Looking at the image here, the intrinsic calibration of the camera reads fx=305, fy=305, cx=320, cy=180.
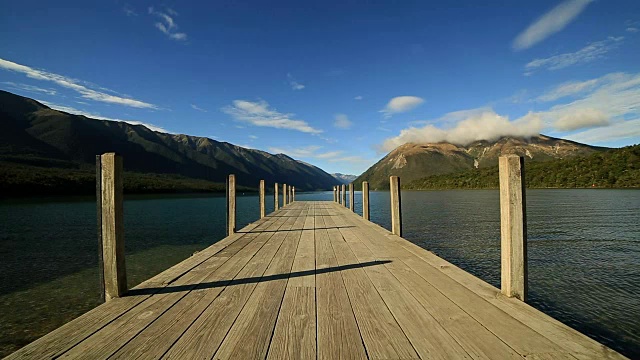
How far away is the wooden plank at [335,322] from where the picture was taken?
1.99 meters

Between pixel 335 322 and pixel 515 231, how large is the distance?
1.88 meters

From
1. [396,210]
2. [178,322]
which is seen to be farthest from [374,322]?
[396,210]

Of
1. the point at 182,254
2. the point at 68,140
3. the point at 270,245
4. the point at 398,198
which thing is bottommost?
the point at 182,254

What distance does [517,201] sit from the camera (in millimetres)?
2854

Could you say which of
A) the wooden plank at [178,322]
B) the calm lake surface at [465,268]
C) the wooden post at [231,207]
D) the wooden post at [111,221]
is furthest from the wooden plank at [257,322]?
the wooden post at [231,207]

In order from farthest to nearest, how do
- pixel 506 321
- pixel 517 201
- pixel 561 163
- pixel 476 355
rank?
pixel 561 163 < pixel 517 201 < pixel 506 321 < pixel 476 355

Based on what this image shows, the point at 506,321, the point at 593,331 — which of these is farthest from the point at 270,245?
the point at 593,331

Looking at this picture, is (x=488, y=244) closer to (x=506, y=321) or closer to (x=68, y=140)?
(x=506, y=321)

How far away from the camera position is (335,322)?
8.03 feet

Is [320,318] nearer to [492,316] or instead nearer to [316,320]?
[316,320]

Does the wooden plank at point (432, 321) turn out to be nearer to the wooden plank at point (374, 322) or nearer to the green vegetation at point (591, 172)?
the wooden plank at point (374, 322)

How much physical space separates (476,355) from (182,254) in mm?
10272

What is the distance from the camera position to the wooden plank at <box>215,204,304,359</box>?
78.6 inches

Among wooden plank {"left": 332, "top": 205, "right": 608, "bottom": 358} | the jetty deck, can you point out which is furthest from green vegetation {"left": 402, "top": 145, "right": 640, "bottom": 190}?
the jetty deck
